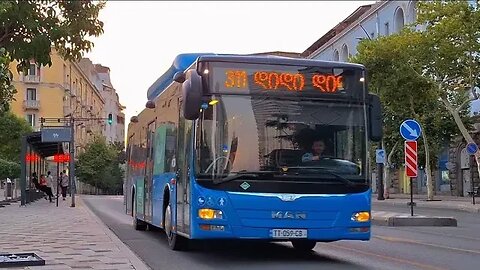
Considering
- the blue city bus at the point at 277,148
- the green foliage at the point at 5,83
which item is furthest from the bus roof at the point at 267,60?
→ the green foliage at the point at 5,83

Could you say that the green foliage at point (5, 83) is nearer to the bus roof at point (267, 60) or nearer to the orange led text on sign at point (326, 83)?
the bus roof at point (267, 60)

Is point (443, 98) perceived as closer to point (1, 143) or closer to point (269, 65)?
point (269, 65)

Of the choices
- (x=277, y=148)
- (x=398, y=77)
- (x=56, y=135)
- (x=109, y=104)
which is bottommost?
(x=277, y=148)

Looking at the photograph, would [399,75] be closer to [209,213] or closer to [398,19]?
[398,19]

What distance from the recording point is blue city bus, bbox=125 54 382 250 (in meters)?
11.0

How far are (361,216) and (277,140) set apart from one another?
1.80 meters

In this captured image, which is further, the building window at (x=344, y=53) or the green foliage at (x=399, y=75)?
the building window at (x=344, y=53)

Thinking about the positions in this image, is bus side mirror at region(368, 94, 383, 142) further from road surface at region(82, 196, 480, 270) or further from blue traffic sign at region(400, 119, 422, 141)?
blue traffic sign at region(400, 119, 422, 141)

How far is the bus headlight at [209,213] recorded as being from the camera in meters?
11.0

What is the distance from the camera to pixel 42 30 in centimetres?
1112

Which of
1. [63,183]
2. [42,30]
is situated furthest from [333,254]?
[63,183]

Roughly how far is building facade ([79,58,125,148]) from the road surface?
102172 mm

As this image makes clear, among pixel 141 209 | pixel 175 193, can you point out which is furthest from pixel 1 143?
pixel 175 193

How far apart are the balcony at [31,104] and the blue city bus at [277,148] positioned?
253 feet
